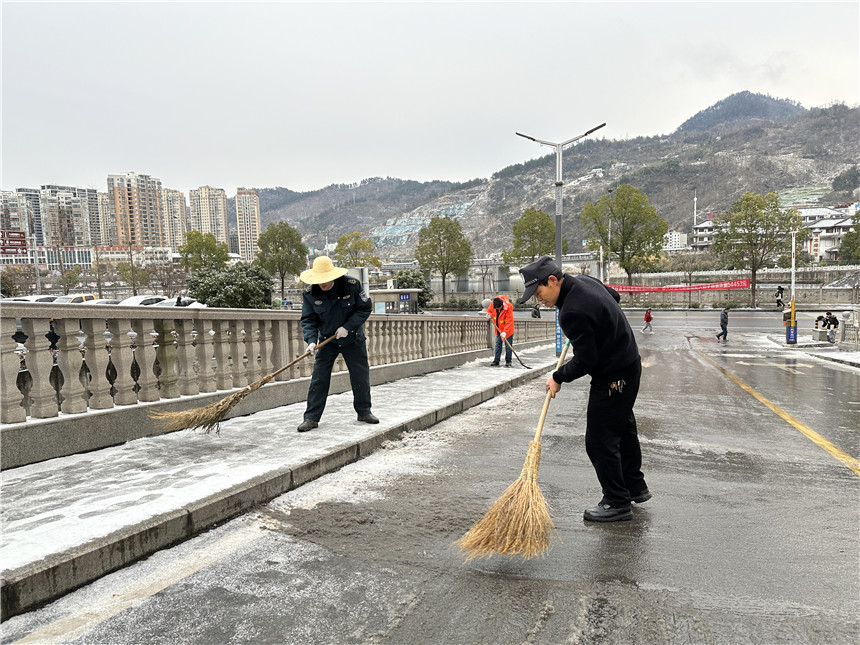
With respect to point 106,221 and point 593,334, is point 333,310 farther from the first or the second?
point 106,221

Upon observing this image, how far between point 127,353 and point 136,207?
11378cm

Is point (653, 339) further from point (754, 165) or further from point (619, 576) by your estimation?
point (754, 165)

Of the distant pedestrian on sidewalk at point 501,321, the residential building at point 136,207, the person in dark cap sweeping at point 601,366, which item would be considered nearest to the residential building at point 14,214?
the distant pedestrian on sidewalk at point 501,321

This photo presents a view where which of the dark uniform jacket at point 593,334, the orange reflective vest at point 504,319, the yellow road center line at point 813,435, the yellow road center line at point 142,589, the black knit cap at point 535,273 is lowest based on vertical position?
the yellow road center line at point 813,435

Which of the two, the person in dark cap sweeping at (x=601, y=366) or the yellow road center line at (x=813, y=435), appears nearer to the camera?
the person in dark cap sweeping at (x=601, y=366)

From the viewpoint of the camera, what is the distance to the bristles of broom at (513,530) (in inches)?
123

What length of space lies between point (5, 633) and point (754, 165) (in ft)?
670

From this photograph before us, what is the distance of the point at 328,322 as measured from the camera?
19.7 feet

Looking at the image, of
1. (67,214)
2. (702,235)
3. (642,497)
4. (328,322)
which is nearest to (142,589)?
(642,497)

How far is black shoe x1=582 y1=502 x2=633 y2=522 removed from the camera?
3.70 meters

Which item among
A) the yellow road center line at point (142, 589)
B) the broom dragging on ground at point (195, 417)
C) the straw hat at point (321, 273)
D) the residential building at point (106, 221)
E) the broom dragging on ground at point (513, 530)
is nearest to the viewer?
the yellow road center line at point (142, 589)

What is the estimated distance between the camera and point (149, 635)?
2.39m

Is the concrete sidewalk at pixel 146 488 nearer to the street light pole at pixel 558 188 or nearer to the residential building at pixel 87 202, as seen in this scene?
the street light pole at pixel 558 188

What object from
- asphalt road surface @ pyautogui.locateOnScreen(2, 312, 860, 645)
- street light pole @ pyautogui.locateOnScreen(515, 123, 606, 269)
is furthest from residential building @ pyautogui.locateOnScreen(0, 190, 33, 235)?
asphalt road surface @ pyautogui.locateOnScreen(2, 312, 860, 645)
